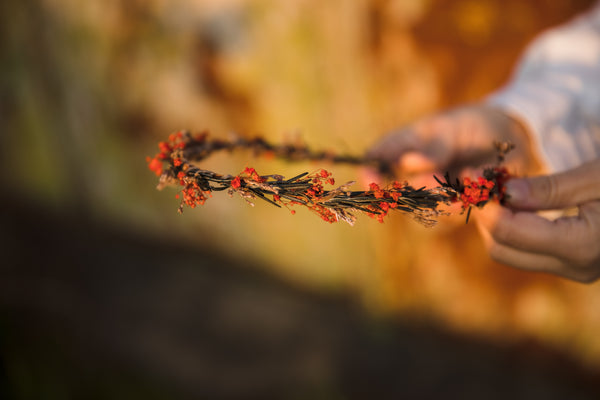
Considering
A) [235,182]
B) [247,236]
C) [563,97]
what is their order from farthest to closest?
1. [247,236]
2. [563,97]
3. [235,182]

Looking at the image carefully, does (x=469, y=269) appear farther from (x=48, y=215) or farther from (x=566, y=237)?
(x=48, y=215)

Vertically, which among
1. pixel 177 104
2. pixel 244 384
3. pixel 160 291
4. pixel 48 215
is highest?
pixel 177 104

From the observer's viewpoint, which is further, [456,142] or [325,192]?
[456,142]

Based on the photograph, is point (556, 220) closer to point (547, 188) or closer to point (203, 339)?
point (547, 188)

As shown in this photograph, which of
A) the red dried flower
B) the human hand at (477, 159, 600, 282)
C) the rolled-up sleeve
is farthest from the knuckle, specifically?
the red dried flower

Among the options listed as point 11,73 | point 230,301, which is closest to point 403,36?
point 230,301

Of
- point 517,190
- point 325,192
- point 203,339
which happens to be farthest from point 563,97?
point 203,339

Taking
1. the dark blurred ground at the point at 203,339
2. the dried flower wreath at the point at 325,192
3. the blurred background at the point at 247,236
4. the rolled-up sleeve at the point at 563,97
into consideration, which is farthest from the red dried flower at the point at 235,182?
the dark blurred ground at the point at 203,339
